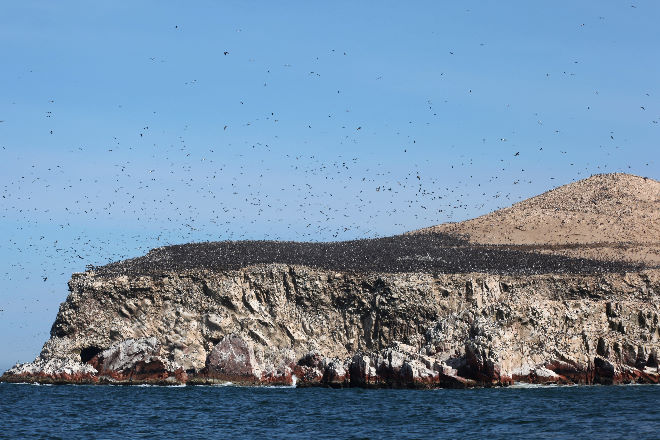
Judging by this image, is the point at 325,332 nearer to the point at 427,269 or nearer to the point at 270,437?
the point at 427,269

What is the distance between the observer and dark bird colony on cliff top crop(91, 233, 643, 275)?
69.8 meters

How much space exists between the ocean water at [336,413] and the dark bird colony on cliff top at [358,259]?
1580 centimetres

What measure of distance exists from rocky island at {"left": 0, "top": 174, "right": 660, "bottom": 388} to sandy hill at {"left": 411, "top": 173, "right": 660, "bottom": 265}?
2.85 m

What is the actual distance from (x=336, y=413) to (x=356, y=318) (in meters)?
23.5

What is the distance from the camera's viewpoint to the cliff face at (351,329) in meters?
56.6

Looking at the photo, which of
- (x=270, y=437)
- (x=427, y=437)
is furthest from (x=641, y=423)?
(x=270, y=437)

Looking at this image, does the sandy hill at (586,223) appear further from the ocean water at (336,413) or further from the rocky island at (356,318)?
the ocean water at (336,413)

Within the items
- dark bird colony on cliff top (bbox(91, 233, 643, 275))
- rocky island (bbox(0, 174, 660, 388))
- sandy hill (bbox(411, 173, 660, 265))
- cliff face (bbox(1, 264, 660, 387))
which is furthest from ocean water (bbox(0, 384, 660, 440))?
sandy hill (bbox(411, 173, 660, 265))

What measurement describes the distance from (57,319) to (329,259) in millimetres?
21940

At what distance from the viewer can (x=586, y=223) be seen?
312 ft

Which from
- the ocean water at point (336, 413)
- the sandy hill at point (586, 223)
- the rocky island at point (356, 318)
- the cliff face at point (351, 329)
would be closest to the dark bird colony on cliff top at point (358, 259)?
the rocky island at point (356, 318)

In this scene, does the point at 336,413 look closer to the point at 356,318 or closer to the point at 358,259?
the point at 356,318

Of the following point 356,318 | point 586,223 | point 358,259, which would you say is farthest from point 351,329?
point 586,223

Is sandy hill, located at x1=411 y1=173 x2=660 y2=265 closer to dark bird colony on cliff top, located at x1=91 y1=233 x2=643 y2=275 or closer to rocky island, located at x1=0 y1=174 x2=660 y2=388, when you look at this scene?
rocky island, located at x1=0 y1=174 x2=660 y2=388
